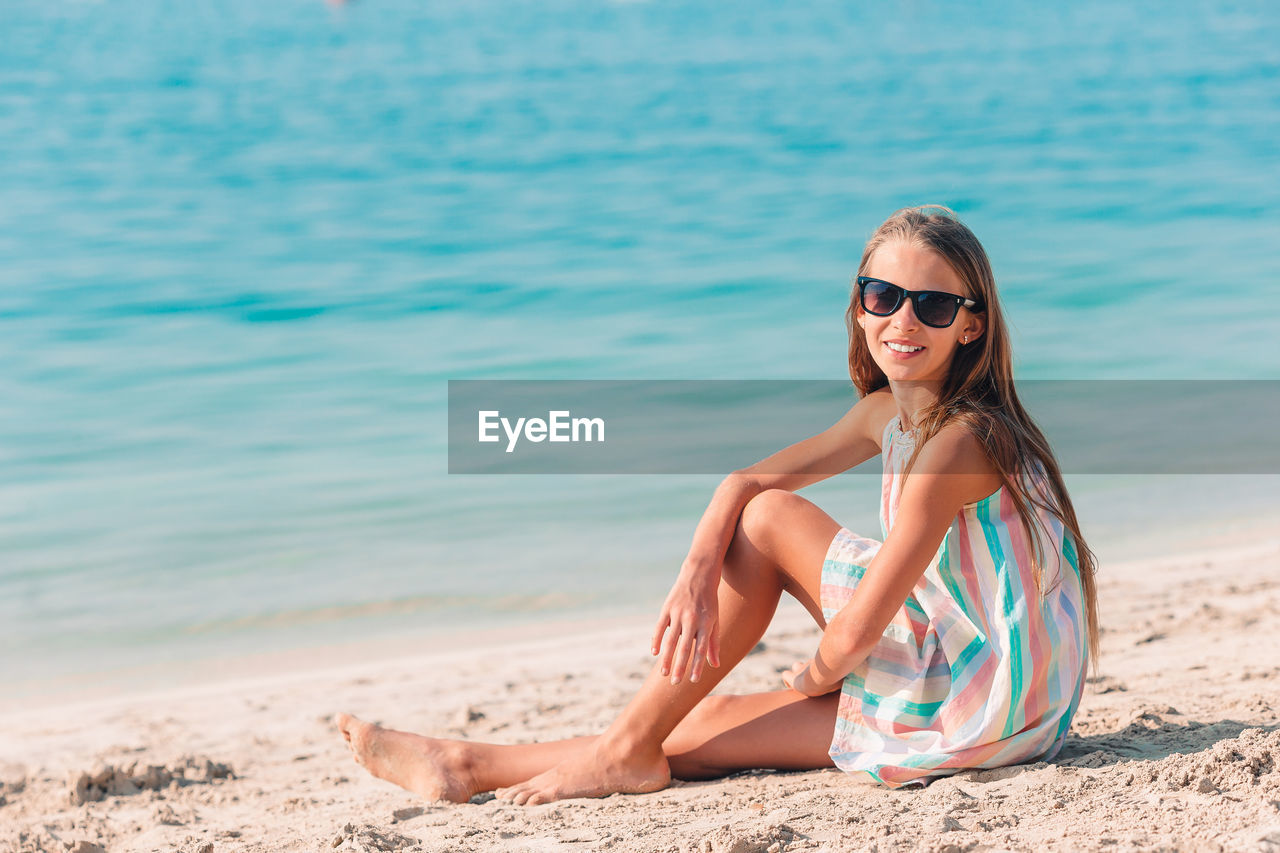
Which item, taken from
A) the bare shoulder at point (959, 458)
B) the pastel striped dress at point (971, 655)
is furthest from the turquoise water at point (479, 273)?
the bare shoulder at point (959, 458)

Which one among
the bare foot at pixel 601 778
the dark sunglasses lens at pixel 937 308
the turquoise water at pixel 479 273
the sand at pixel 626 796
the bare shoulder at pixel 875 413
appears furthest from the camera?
the turquoise water at pixel 479 273

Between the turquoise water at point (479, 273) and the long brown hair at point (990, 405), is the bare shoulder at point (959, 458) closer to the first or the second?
the long brown hair at point (990, 405)

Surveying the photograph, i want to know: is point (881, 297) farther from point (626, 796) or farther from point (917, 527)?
point (626, 796)

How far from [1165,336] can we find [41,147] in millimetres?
15245

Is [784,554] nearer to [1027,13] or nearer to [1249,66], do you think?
[1249,66]

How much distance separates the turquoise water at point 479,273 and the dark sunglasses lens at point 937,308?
8.78ft

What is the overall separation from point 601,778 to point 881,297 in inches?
46.3

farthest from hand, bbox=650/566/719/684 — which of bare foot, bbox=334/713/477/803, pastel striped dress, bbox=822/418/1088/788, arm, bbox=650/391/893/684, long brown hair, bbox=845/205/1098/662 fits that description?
bare foot, bbox=334/713/477/803

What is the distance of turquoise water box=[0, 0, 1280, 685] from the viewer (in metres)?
5.35

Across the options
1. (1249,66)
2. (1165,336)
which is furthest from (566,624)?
(1249,66)

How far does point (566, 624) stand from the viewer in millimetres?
4719

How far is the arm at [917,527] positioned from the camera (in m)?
2.32

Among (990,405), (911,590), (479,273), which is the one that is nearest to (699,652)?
(911,590)

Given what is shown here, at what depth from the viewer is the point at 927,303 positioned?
2523 millimetres
